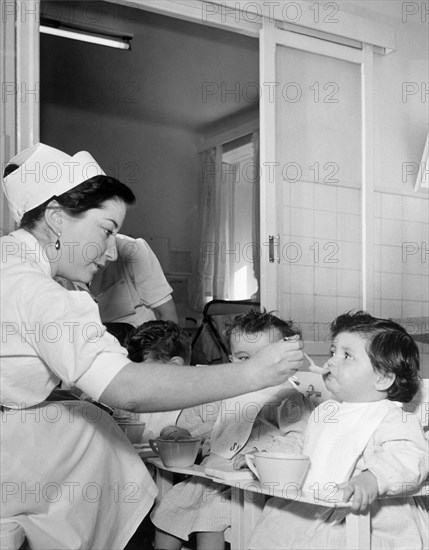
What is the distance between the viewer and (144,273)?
3.20 m

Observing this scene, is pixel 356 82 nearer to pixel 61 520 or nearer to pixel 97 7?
pixel 97 7

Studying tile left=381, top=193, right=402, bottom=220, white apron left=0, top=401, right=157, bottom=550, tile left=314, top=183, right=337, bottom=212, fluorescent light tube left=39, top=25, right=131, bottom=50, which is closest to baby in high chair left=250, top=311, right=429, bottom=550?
white apron left=0, top=401, right=157, bottom=550

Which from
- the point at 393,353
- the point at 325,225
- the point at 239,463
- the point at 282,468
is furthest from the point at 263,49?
the point at 282,468

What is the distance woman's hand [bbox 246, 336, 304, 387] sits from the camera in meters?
1.36

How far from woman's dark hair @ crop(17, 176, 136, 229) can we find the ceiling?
3283mm

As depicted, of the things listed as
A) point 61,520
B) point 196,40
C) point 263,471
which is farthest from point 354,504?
point 196,40

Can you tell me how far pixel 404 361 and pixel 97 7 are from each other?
3.60 meters

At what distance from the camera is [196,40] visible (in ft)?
17.2

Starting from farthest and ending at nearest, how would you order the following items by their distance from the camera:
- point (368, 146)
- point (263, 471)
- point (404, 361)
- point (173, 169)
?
point (173, 169) < point (368, 146) < point (404, 361) < point (263, 471)

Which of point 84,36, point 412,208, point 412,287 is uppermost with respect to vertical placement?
point 84,36

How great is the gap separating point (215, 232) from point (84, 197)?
15.7ft

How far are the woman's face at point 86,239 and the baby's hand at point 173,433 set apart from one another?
24.5 inches

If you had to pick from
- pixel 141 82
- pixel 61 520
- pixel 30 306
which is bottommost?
pixel 61 520

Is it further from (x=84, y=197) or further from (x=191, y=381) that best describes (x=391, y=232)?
(x=191, y=381)
